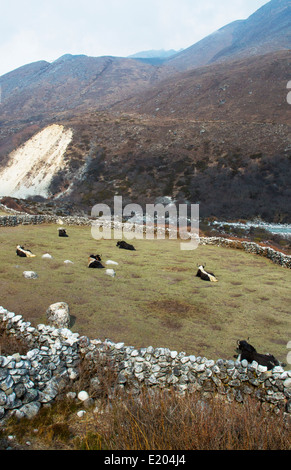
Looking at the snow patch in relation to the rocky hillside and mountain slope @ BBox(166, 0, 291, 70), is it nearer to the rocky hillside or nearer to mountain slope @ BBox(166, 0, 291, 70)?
the rocky hillside

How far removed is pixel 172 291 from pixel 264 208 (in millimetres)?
35036

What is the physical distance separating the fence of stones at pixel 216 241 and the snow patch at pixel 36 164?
106 feet

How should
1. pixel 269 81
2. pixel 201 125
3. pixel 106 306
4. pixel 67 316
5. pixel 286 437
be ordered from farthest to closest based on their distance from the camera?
1. pixel 269 81
2. pixel 201 125
3. pixel 106 306
4. pixel 67 316
5. pixel 286 437

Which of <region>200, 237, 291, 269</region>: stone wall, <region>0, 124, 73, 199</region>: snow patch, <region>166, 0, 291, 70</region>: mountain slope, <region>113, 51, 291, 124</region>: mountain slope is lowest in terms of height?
<region>200, 237, 291, 269</region>: stone wall

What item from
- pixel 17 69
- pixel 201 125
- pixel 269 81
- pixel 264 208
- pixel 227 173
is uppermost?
pixel 17 69

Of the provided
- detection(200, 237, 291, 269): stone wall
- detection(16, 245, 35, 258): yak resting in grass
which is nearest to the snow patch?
detection(200, 237, 291, 269): stone wall

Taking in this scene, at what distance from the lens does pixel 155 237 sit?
24172 millimetres

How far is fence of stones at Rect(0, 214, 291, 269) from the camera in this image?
58.7ft

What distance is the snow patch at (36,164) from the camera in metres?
59.6

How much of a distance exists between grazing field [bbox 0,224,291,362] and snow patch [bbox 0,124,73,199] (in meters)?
45.8

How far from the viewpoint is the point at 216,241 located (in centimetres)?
2261

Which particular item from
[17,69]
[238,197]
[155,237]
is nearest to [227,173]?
[238,197]

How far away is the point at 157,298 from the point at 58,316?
3.68 meters
